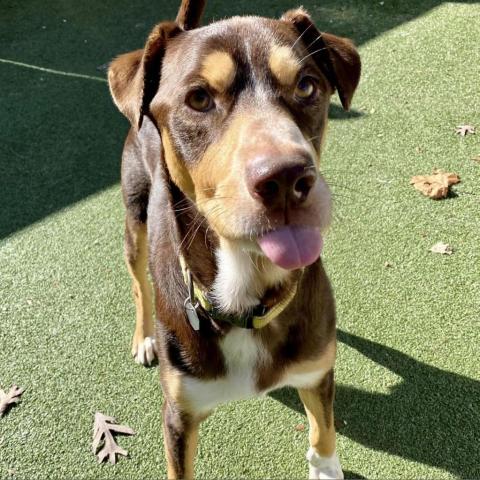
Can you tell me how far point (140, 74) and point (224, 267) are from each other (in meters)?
0.91

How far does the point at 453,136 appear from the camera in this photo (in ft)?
16.4

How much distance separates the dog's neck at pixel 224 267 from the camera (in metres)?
2.47

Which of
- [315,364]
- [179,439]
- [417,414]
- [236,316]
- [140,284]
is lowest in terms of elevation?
[417,414]

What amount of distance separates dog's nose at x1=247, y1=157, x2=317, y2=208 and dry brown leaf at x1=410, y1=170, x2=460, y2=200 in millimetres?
2833

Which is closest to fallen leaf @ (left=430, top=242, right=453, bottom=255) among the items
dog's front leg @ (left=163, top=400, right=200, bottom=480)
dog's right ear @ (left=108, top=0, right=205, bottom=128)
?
dog's front leg @ (left=163, top=400, right=200, bottom=480)

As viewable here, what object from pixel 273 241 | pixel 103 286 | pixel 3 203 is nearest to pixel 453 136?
pixel 103 286

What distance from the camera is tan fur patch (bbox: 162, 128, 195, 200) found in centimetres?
238

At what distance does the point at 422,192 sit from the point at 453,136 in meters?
0.84

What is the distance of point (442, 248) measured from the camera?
405 cm

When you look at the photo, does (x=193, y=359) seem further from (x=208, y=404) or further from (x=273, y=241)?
(x=273, y=241)

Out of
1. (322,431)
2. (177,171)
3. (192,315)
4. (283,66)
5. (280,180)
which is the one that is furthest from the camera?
(322,431)

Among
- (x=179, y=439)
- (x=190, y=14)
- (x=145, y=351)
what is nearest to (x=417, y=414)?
(x=179, y=439)

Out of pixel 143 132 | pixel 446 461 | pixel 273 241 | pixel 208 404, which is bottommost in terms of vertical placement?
pixel 446 461

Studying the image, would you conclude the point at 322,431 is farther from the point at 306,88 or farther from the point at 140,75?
the point at 140,75
